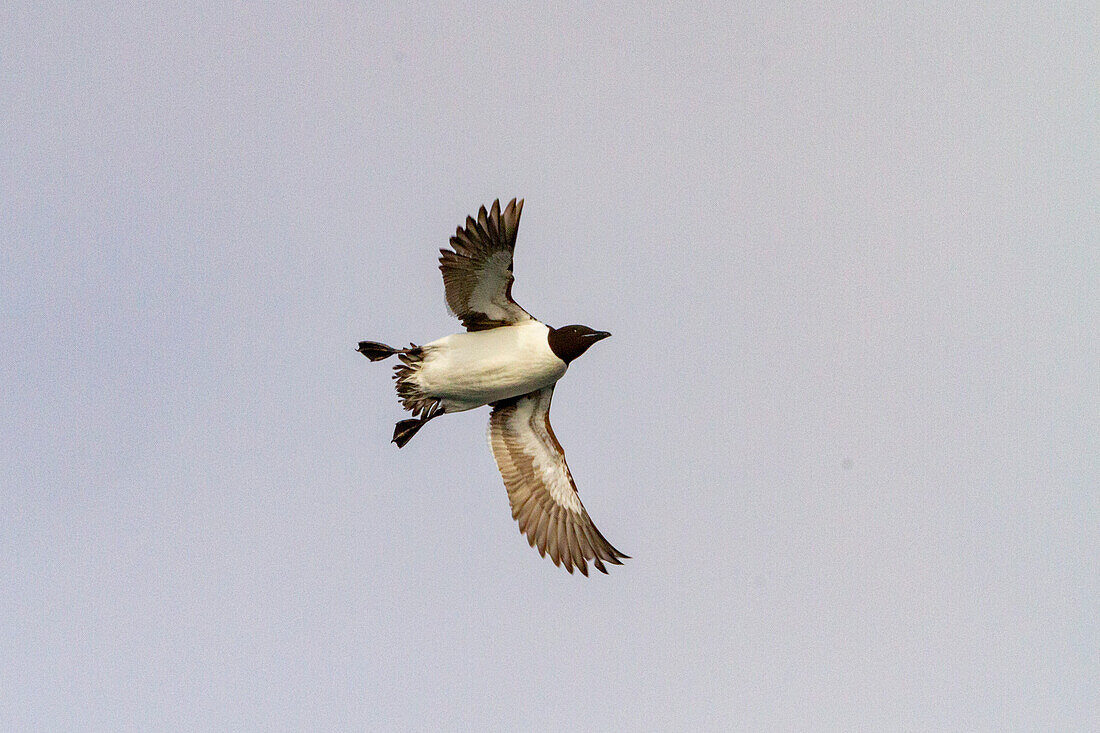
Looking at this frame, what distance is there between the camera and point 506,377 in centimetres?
1371

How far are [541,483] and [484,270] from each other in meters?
3.04

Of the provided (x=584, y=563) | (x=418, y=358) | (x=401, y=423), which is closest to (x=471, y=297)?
(x=418, y=358)

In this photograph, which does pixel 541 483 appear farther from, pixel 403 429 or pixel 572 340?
pixel 572 340

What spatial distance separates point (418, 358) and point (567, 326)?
5.81 feet

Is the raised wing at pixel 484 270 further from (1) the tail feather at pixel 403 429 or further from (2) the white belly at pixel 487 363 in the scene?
(1) the tail feather at pixel 403 429

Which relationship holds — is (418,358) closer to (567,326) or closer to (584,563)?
(567,326)

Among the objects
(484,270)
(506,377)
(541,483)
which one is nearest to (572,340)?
(506,377)

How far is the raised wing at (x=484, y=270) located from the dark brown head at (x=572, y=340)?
55 cm

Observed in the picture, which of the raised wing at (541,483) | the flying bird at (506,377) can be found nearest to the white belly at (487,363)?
the flying bird at (506,377)

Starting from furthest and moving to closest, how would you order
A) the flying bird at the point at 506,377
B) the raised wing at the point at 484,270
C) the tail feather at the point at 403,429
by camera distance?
the tail feather at the point at 403,429, the flying bird at the point at 506,377, the raised wing at the point at 484,270

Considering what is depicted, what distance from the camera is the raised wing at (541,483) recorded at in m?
14.5

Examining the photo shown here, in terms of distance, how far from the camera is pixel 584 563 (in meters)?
14.4

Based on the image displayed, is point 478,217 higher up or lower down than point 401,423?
higher up

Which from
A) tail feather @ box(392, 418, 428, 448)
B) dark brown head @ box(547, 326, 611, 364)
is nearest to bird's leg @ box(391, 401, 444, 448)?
tail feather @ box(392, 418, 428, 448)
